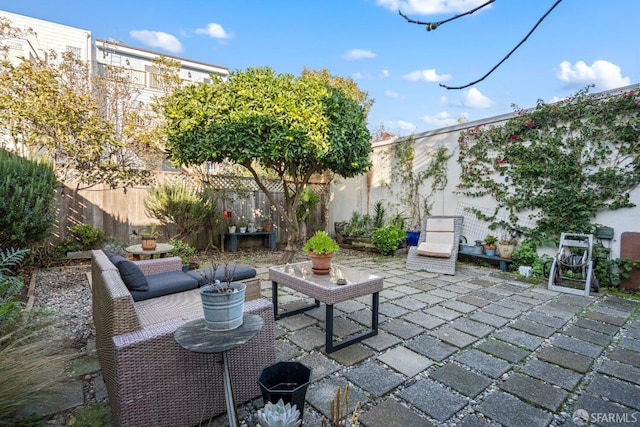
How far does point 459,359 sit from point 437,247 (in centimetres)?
317

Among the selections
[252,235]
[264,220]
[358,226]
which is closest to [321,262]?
[252,235]

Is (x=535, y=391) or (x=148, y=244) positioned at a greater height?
(x=148, y=244)

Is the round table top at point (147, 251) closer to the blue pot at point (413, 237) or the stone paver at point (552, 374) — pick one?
the stone paver at point (552, 374)

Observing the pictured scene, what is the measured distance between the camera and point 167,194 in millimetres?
5719

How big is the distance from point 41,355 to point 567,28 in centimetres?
271

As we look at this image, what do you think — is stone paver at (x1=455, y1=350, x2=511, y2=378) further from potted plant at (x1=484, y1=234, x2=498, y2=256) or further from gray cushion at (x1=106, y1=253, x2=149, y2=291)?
potted plant at (x1=484, y1=234, x2=498, y2=256)

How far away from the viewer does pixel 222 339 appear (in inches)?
54.4

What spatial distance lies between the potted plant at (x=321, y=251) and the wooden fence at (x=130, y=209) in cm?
378

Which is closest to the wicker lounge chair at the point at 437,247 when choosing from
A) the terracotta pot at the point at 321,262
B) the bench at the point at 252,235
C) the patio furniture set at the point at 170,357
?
the terracotta pot at the point at 321,262

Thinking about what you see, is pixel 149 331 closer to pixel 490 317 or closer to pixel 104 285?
pixel 104 285

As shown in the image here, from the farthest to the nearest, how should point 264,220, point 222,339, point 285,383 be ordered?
1. point 264,220
2. point 285,383
3. point 222,339

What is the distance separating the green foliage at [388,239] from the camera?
6.50 m

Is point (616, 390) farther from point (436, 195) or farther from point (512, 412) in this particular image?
point (436, 195)

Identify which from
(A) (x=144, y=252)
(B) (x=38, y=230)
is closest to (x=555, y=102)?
(A) (x=144, y=252)
